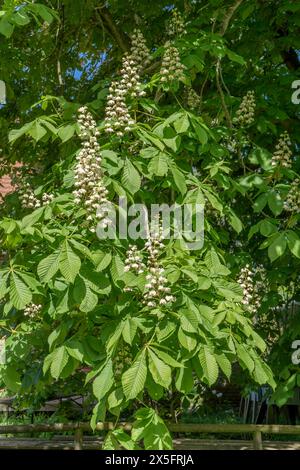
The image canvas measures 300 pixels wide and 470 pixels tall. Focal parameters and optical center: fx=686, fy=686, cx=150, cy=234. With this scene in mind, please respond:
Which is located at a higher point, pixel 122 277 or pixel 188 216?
pixel 188 216

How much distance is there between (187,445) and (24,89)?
3.27 meters

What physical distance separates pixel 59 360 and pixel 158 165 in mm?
963

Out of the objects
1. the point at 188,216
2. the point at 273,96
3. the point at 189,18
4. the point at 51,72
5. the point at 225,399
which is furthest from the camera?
the point at 225,399

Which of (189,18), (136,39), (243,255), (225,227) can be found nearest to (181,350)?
(243,255)

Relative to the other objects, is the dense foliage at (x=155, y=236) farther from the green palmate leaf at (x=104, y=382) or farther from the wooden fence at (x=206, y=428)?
the wooden fence at (x=206, y=428)

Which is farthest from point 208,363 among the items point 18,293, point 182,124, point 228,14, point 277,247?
point 228,14

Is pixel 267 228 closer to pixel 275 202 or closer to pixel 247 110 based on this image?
pixel 275 202

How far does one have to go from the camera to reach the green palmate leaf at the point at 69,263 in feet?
8.52

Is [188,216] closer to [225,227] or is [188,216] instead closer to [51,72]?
[225,227]

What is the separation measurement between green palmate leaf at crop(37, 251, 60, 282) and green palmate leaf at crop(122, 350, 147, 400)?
0.47 m

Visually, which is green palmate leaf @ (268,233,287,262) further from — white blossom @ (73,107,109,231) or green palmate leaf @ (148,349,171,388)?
green palmate leaf @ (148,349,171,388)

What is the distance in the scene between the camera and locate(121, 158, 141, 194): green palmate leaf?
10.0 ft

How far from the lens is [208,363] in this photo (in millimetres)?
2672

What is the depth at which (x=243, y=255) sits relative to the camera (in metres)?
4.27
